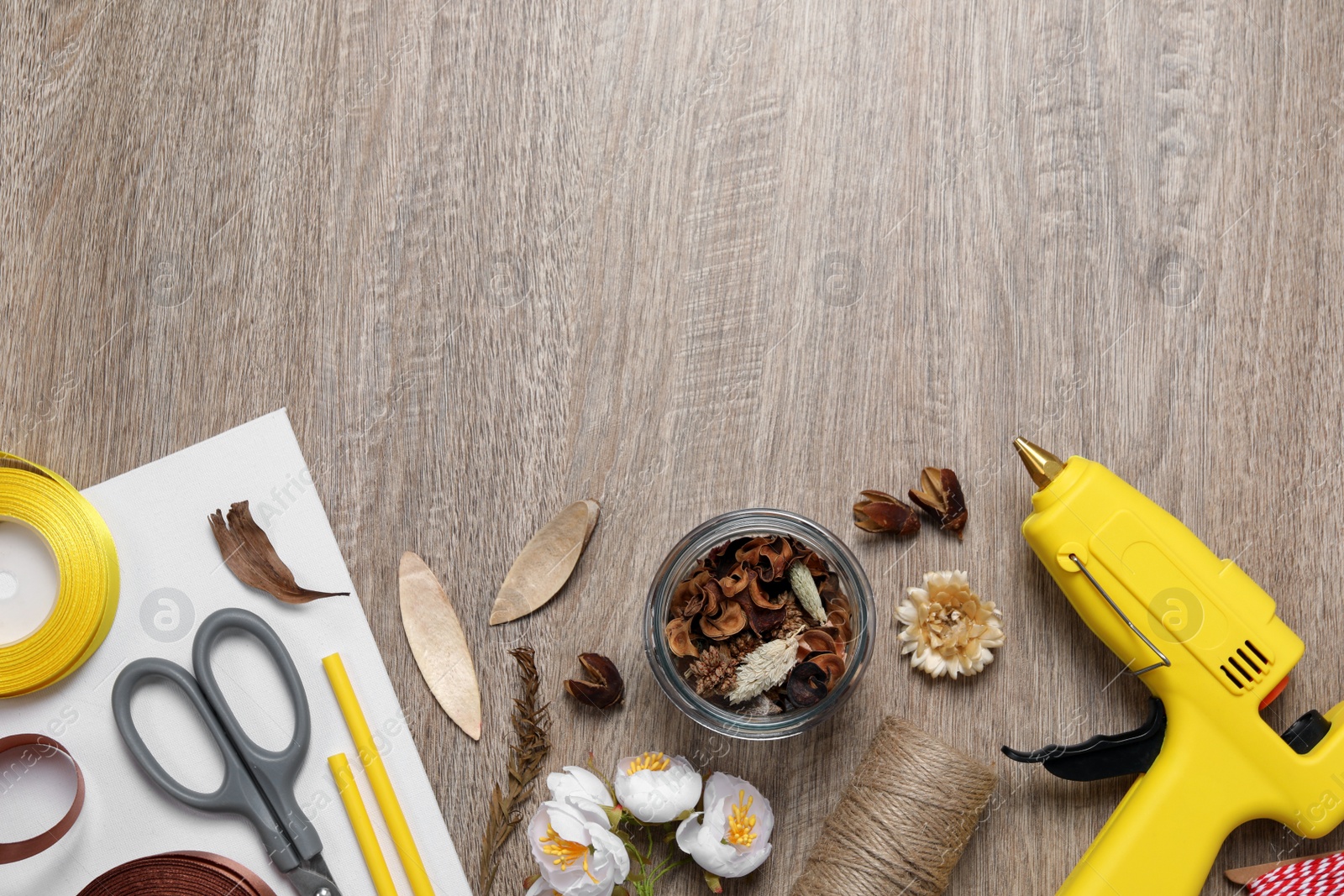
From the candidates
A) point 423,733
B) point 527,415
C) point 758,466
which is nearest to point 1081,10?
point 758,466

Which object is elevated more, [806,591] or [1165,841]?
[806,591]

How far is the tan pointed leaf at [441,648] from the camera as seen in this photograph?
766 millimetres

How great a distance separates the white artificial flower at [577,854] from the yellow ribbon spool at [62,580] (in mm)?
421

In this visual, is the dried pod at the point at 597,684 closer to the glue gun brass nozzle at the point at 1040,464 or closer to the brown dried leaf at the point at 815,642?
the brown dried leaf at the point at 815,642

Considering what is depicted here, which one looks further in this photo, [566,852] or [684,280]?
[684,280]

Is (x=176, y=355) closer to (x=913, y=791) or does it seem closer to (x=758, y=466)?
(x=758, y=466)

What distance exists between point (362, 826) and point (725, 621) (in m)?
0.36

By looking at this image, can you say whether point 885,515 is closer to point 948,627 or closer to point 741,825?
point 948,627

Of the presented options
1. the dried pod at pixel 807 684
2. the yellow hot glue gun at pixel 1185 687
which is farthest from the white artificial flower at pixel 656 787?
the yellow hot glue gun at pixel 1185 687

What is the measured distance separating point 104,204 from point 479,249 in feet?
1.17

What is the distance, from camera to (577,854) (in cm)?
69

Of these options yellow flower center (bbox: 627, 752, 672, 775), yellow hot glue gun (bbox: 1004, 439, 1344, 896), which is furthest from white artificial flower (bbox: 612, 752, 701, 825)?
yellow hot glue gun (bbox: 1004, 439, 1344, 896)

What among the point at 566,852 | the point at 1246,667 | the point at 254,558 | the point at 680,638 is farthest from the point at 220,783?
the point at 1246,667

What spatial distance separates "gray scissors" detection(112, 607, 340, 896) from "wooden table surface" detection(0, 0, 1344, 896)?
0.10 meters
